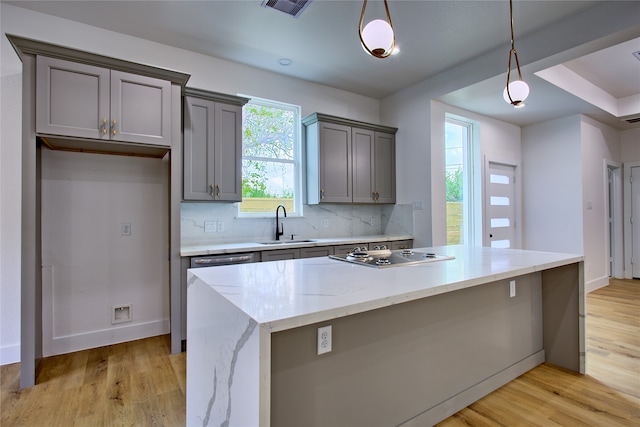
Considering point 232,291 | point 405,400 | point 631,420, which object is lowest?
point 631,420

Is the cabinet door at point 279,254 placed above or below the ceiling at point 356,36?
below

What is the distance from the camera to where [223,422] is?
130 cm

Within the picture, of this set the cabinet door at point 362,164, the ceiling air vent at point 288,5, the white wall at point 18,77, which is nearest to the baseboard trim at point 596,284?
the cabinet door at point 362,164

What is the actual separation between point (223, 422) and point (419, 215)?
11.6ft

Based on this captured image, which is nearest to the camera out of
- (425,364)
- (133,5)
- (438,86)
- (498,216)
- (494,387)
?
(425,364)

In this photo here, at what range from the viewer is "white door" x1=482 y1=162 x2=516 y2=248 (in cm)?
487

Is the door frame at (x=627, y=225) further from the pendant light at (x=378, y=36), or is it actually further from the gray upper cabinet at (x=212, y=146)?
the gray upper cabinet at (x=212, y=146)

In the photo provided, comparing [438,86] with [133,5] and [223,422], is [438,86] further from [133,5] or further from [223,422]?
[223,422]

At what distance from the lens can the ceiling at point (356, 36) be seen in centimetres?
271

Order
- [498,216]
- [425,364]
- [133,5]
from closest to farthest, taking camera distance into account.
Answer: [425,364] < [133,5] < [498,216]

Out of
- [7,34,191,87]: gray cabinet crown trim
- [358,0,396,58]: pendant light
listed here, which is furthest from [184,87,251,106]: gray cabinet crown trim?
[358,0,396,58]: pendant light

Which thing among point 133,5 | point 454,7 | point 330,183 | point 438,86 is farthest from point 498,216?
point 133,5

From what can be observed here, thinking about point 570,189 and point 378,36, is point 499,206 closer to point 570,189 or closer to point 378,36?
point 570,189

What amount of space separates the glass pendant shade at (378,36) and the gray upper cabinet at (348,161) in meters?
2.21
